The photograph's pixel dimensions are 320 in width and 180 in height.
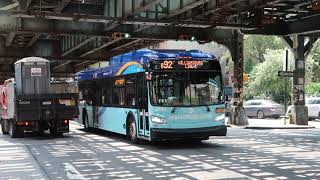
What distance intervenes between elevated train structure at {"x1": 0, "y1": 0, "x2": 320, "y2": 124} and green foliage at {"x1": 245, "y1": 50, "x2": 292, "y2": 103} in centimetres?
2077

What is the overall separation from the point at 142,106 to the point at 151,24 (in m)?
5.35

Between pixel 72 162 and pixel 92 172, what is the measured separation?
193cm

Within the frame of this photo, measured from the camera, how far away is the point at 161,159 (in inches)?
530

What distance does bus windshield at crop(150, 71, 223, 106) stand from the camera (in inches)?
627

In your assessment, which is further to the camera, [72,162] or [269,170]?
[72,162]

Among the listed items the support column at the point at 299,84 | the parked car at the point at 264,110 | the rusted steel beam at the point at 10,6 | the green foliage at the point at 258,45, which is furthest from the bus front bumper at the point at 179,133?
the green foliage at the point at 258,45

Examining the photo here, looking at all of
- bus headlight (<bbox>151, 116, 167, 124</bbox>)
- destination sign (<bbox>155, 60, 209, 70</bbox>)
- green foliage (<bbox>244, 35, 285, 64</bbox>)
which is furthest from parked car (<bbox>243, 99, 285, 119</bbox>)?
bus headlight (<bbox>151, 116, 167, 124</bbox>)

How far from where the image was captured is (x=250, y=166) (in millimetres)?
11875

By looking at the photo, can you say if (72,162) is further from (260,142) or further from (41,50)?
(41,50)

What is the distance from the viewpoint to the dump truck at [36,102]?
2058 cm

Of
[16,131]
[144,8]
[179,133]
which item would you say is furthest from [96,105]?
[179,133]

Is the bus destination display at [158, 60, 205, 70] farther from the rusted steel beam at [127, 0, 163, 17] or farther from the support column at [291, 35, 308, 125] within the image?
the support column at [291, 35, 308, 125]

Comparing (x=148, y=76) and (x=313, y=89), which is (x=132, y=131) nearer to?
(x=148, y=76)

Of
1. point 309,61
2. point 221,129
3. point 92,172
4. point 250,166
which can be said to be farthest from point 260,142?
point 309,61
